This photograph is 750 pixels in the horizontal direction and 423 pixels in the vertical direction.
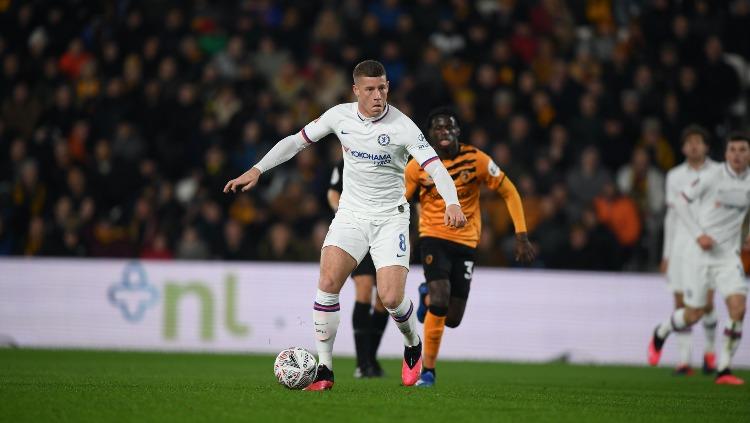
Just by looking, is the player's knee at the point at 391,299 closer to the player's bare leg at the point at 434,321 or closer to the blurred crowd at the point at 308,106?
the player's bare leg at the point at 434,321

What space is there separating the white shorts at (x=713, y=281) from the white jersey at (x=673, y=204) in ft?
1.45

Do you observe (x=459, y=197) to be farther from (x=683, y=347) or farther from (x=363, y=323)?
(x=683, y=347)

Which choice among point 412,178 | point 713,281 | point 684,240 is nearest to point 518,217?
point 412,178

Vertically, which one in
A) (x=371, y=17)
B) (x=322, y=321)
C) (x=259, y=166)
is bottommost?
(x=322, y=321)

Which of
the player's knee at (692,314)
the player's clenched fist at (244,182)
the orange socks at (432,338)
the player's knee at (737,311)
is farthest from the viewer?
the player's knee at (692,314)

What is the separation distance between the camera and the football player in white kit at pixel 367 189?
9398 millimetres

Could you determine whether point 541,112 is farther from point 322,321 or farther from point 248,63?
point 322,321

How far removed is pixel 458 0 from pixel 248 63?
397 centimetres

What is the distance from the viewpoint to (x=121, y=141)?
19.0m

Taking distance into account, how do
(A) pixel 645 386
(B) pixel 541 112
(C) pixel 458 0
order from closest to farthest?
1. (A) pixel 645 386
2. (B) pixel 541 112
3. (C) pixel 458 0

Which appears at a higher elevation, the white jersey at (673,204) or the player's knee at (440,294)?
the white jersey at (673,204)

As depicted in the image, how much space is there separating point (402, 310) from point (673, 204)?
5508mm


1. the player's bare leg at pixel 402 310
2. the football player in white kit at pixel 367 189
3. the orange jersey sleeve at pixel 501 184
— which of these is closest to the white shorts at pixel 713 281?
the orange jersey sleeve at pixel 501 184

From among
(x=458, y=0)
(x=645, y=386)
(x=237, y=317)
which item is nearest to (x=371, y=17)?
(x=458, y=0)
